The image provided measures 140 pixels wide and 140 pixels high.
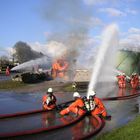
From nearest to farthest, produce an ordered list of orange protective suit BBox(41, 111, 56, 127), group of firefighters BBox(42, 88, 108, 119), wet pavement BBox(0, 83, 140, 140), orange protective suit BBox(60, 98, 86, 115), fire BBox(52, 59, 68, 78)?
wet pavement BBox(0, 83, 140, 140), orange protective suit BBox(41, 111, 56, 127), orange protective suit BBox(60, 98, 86, 115), group of firefighters BBox(42, 88, 108, 119), fire BBox(52, 59, 68, 78)

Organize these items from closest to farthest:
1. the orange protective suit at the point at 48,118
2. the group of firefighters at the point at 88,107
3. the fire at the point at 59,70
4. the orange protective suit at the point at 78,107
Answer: the orange protective suit at the point at 48,118 < the orange protective suit at the point at 78,107 < the group of firefighters at the point at 88,107 < the fire at the point at 59,70

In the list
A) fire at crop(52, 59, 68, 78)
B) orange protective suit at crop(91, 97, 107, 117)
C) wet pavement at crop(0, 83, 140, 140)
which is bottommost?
wet pavement at crop(0, 83, 140, 140)

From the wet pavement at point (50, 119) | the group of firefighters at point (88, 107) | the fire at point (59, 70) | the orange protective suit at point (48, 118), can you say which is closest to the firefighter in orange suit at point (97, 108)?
the group of firefighters at point (88, 107)

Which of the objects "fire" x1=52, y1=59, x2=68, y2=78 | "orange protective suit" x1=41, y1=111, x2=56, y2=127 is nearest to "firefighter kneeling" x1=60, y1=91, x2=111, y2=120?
"orange protective suit" x1=41, y1=111, x2=56, y2=127

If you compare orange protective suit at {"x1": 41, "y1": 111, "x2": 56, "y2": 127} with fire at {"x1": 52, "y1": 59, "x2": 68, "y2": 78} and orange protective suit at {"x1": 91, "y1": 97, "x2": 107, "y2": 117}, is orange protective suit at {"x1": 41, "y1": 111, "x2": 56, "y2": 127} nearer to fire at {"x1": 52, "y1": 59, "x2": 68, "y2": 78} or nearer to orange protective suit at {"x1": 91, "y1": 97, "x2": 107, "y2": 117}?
orange protective suit at {"x1": 91, "y1": 97, "x2": 107, "y2": 117}

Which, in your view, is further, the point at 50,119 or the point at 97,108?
the point at 97,108

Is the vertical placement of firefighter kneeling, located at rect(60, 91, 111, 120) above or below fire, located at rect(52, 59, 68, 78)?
below

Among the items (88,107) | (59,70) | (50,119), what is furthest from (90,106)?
(59,70)

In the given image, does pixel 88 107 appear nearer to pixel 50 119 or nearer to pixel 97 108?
pixel 97 108

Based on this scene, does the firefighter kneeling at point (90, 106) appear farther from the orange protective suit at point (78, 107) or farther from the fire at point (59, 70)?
the fire at point (59, 70)

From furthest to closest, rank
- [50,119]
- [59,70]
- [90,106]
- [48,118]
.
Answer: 1. [59,70]
2. [90,106]
3. [48,118]
4. [50,119]

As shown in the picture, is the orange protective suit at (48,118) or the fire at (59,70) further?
the fire at (59,70)

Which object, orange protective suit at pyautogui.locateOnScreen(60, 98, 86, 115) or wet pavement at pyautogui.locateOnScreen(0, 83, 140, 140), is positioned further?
orange protective suit at pyautogui.locateOnScreen(60, 98, 86, 115)

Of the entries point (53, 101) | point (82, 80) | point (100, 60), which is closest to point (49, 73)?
point (82, 80)
